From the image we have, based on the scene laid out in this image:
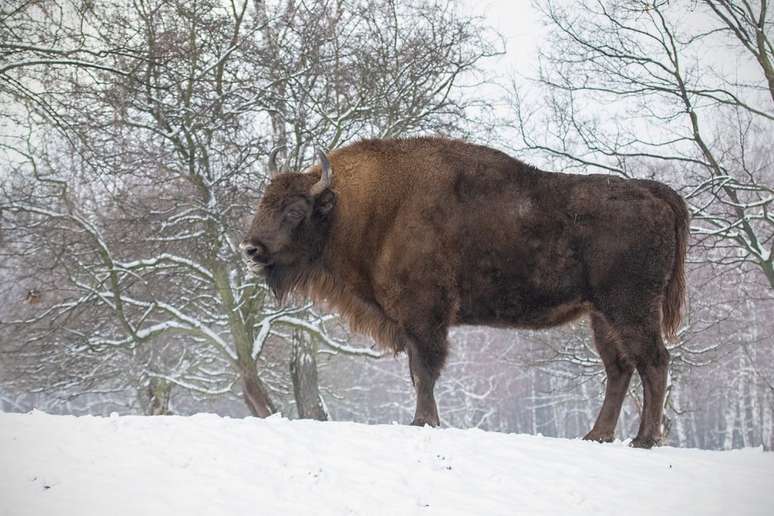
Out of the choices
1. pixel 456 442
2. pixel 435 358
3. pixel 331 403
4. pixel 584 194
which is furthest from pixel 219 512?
pixel 331 403

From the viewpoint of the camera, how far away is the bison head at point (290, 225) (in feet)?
25.6

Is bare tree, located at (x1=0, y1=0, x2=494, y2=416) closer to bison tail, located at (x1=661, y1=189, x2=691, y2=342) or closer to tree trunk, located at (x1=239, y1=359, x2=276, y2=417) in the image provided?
tree trunk, located at (x1=239, y1=359, x2=276, y2=417)

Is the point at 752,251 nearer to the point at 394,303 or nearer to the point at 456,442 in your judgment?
the point at 394,303

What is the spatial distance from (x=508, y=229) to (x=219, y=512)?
13.8 ft

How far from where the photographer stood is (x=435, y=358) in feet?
→ 24.0

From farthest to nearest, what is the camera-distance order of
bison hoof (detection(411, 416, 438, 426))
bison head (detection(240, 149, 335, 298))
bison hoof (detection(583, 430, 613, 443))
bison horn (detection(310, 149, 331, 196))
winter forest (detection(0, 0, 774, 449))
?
1. winter forest (detection(0, 0, 774, 449))
2. bison horn (detection(310, 149, 331, 196))
3. bison head (detection(240, 149, 335, 298))
4. bison hoof (detection(583, 430, 613, 443))
5. bison hoof (detection(411, 416, 438, 426))

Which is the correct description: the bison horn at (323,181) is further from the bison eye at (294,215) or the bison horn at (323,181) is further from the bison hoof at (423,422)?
the bison hoof at (423,422)

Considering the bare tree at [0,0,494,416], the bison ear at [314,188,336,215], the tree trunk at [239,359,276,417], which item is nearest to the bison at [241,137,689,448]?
the bison ear at [314,188,336,215]

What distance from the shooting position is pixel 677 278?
745cm

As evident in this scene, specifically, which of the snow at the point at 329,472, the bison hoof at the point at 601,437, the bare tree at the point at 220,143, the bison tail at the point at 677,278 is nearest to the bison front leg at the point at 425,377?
the snow at the point at 329,472

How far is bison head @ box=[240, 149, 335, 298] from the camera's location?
25.6 feet

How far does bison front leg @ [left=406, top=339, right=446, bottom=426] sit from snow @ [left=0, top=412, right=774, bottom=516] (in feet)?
2.53

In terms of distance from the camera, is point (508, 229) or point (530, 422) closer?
point (508, 229)

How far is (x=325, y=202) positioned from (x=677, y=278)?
362 cm
